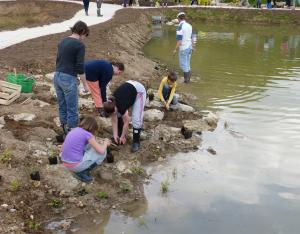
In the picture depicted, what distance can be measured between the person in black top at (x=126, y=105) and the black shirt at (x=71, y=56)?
0.84 metres

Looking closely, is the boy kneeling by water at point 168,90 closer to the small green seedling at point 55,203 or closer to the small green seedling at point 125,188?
the small green seedling at point 125,188

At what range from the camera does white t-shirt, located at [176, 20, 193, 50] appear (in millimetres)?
13656

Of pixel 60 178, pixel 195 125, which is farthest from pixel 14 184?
pixel 195 125

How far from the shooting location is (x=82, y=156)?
6.87m

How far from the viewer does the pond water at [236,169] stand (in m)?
6.55

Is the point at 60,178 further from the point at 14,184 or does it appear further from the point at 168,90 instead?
the point at 168,90

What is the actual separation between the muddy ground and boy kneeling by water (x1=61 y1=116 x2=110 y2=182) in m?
0.42

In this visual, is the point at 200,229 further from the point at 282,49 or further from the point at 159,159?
the point at 282,49

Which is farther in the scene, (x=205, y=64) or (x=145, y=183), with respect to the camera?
(x=205, y=64)

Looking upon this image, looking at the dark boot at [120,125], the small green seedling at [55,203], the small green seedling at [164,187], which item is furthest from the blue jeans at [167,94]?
the small green seedling at [55,203]

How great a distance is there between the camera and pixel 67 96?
7.73m

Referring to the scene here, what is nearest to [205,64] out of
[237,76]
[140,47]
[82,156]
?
[237,76]

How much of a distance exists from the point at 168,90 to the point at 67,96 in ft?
12.3

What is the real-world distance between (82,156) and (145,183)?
1.33 meters
